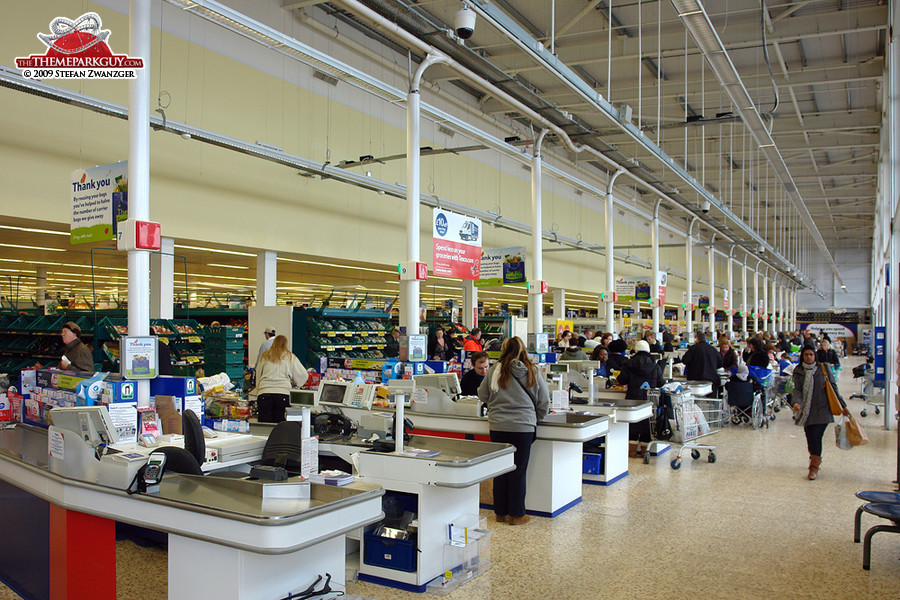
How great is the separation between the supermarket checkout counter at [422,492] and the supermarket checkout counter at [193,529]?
75 cm

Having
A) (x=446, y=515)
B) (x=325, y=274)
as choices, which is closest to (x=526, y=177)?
(x=325, y=274)

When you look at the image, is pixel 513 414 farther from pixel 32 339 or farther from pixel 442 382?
pixel 32 339

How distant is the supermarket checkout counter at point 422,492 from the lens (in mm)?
A: 4234

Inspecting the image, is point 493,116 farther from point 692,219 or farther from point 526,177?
point 692,219

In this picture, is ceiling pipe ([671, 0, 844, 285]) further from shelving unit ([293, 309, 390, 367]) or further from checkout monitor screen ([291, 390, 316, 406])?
shelving unit ([293, 309, 390, 367])

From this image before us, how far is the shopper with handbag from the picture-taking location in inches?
276

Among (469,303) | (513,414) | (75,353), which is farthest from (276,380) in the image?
(469,303)

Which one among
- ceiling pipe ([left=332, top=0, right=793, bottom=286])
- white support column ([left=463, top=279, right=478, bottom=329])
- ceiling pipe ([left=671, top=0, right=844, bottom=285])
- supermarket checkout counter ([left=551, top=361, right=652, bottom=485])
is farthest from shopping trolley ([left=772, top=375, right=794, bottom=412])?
white support column ([left=463, top=279, right=478, bottom=329])

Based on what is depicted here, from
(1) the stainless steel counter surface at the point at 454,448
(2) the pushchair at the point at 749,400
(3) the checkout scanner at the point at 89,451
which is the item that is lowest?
(2) the pushchair at the point at 749,400

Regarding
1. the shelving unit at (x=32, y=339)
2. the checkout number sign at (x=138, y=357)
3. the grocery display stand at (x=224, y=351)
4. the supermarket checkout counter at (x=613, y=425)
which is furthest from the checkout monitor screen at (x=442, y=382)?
the shelving unit at (x=32, y=339)

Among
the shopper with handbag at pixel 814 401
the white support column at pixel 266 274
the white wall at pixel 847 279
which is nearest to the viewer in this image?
the shopper with handbag at pixel 814 401

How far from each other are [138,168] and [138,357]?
1374mm

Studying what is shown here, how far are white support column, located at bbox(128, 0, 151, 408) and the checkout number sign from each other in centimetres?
8

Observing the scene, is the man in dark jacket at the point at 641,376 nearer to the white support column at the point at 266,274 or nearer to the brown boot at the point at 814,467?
the brown boot at the point at 814,467
